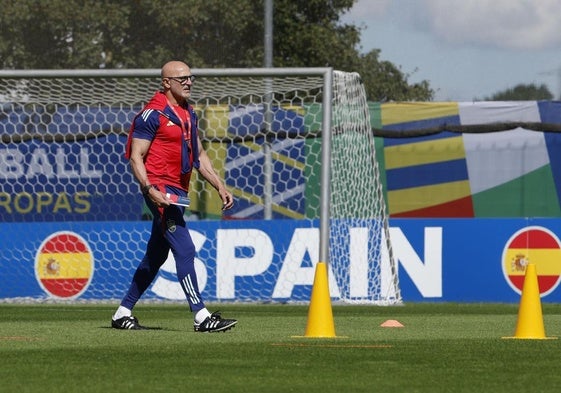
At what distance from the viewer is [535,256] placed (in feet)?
58.3

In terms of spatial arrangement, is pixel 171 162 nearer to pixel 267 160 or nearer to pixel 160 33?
pixel 267 160

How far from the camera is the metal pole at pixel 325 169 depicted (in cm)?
1573

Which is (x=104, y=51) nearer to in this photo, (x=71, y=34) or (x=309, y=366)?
(x=71, y=34)

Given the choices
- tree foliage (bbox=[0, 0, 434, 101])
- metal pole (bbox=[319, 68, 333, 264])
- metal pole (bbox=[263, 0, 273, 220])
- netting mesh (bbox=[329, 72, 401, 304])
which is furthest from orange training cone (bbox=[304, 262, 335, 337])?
tree foliage (bbox=[0, 0, 434, 101])

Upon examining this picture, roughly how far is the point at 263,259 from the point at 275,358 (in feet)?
31.3

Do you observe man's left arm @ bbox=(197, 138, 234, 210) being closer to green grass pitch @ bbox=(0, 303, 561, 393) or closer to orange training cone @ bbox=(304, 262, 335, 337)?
green grass pitch @ bbox=(0, 303, 561, 393)

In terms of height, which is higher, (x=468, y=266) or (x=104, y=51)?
(x=104, y=51)

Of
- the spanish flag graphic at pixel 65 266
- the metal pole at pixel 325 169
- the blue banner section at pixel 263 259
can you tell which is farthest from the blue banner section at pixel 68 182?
the metal pole at pixel 325 169

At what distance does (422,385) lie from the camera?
22.1 ft

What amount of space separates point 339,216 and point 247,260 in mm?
1218

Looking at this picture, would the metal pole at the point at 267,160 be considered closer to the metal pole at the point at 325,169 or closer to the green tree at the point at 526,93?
the metal pole at the point at 325,169

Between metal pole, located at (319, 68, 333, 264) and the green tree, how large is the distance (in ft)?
43.0

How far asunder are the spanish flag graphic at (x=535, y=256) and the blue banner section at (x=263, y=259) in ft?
0.04

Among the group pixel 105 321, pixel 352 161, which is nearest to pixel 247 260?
pixel 352 161
